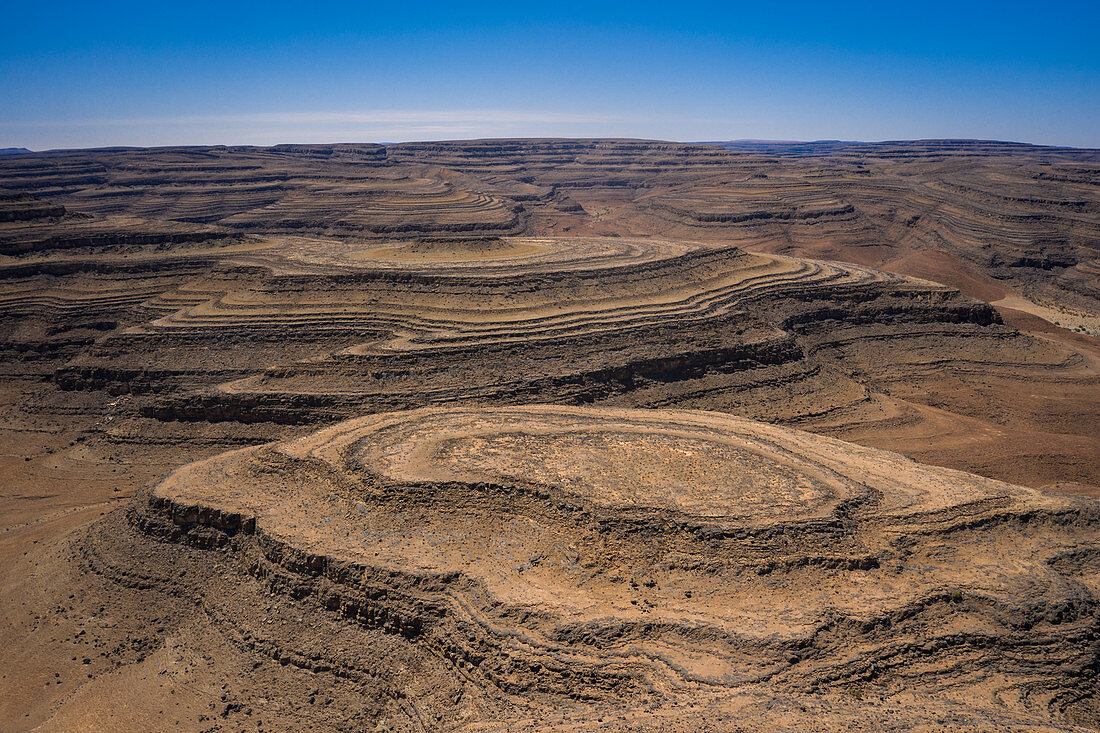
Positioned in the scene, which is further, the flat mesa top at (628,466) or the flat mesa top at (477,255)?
the flat mesa top at (477,255)

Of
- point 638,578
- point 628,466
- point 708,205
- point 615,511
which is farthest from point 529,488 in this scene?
point 708,205

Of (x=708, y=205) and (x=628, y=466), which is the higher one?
(x=708, y=205)

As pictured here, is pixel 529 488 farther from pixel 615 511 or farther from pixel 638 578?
pixel 638 578

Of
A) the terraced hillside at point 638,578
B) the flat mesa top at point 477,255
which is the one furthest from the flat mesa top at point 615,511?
the flat mesa top at point 477,255

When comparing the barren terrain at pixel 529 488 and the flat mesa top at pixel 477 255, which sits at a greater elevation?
the flat mesa top at pixel 477 255

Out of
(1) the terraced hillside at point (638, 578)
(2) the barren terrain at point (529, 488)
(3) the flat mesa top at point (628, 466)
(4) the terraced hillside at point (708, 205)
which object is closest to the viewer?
(1) the terraced hillside at point (638, 578)

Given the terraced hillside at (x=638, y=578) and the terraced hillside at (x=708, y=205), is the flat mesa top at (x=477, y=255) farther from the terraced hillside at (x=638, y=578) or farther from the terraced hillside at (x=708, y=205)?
the terraced hillside at (x=708, y=205)

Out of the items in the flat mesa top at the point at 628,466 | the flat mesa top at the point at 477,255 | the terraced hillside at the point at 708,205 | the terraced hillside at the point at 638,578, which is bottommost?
the terraced hillside at the point at 638,578

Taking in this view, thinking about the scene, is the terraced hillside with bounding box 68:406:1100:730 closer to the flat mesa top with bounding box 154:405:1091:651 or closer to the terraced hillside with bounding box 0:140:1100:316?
the flat mesa top with bounding box 154:405:1091:651

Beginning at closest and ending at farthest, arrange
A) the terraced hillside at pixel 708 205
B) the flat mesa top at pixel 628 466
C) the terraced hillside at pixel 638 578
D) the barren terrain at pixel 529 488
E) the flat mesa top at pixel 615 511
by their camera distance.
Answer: the terraced hillside at pixel 638 578
the barren terrain at pixel 529 488
the flat mesa top at pixel 615 511
the flat mesa top at pixel 628 466
the terraced hillside at pixel 708 205

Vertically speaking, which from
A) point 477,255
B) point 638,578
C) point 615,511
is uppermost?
point 477,255
